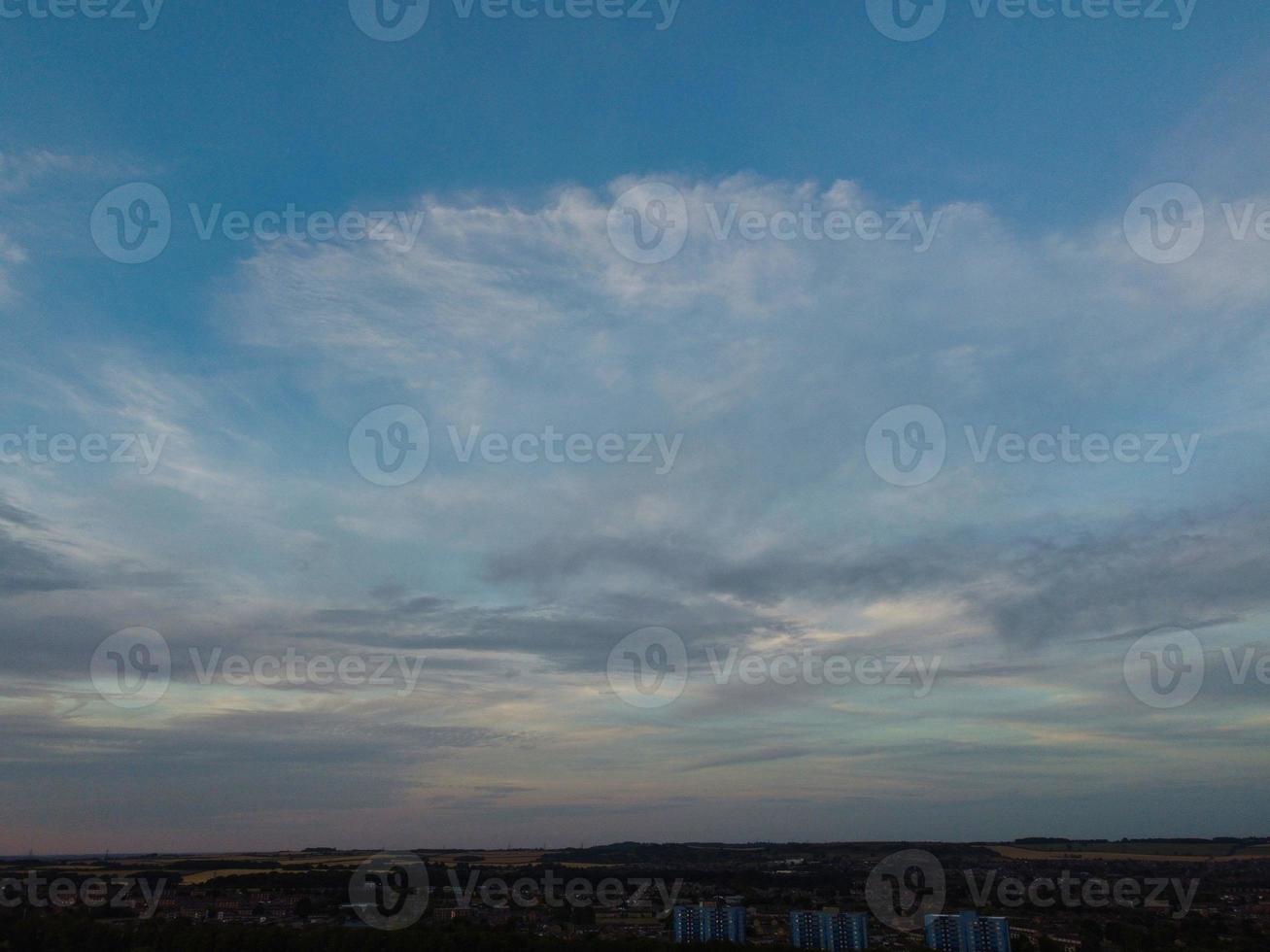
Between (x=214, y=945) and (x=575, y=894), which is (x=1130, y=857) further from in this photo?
(x=214, y=945)

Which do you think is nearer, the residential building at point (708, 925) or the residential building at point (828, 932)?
the residential building at point (828, 932)

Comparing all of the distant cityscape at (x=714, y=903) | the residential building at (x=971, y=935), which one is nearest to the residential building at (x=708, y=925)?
the distant cityscape at (x=714, y=903)

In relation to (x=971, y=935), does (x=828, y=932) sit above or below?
below

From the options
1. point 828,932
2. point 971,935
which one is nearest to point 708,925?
point 828,932

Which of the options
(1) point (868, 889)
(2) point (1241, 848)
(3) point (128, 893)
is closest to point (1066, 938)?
(1) point (868, 889)

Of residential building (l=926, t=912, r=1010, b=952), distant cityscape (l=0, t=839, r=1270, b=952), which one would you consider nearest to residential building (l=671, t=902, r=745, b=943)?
distant cityscape (l=0, t=839, r=1270, b=952)

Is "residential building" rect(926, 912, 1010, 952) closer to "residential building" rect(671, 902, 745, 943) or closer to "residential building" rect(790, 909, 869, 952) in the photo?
"residential building" rect(790, 909, 869, 952)

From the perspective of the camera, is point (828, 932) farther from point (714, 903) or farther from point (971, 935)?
point (714, 903)

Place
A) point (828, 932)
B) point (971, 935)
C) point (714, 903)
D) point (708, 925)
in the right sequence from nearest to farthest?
point (971, 935) → point (828, 932) → point (708, 925) → point (714, 903)

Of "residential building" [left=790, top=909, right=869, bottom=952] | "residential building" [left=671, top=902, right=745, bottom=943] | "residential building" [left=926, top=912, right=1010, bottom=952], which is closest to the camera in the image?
"residential building" [left=926, top=912, right=1010, bottom=952]

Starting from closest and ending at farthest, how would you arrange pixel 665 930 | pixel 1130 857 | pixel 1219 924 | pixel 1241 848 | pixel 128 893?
pixel 1219 924 < pixel 665 930 < pixel 128 893 < pixel 1130 857 < pixel 1241 848

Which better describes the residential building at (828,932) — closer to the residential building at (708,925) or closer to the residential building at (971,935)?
the residential building at (708,925)
